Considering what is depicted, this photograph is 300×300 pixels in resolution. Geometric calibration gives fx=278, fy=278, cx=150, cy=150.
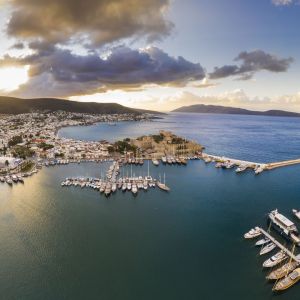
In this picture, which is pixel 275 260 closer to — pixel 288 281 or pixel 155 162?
pixel 288 281

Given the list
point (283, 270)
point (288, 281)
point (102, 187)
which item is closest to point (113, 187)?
point (102, 187)

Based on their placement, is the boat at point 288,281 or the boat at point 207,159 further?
the boat at point 207,159

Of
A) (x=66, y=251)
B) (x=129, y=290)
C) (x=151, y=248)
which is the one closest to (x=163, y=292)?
(x=129, y=290)

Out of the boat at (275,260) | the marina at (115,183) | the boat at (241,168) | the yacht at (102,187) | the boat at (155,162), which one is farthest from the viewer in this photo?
the boat at (155,162)

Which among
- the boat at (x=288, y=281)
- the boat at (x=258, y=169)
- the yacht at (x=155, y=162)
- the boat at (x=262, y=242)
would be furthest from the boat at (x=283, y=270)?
the yacht at (x=155, y=162)

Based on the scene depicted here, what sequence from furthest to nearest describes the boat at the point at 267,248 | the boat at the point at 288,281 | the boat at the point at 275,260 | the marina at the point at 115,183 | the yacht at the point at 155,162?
the yacht at the point at 155,162 → the marina at the point at 115,183 → the boat at the point at 267,248 → the boat at the point at 275,260 → the boat at the point at 288,281

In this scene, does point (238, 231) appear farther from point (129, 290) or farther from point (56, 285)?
point (56, 285)

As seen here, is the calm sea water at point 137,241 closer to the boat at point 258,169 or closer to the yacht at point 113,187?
the yacht at point 113,187

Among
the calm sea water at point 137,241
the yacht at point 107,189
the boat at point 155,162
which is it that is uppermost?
the boat at point 155,162
